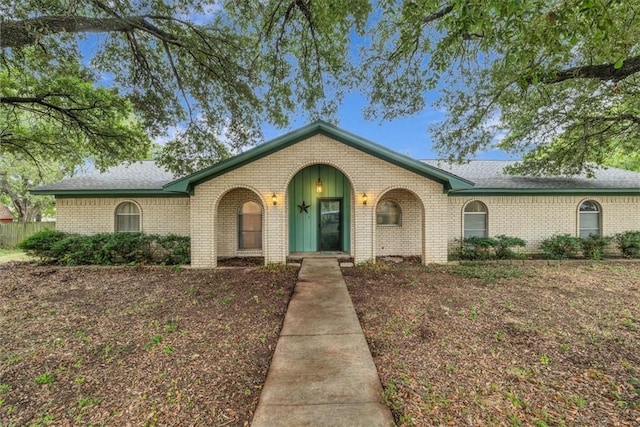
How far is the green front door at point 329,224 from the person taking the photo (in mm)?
10922

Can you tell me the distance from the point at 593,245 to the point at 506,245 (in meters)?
3.55

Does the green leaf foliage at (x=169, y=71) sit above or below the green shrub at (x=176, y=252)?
above

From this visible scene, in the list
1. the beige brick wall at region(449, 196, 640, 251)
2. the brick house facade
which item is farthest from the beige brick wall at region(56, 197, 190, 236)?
the beige brick wall at region(449, 196, 640, 251)

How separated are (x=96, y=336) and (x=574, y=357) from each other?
7149 mm

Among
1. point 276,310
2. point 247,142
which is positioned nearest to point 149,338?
point 276,310

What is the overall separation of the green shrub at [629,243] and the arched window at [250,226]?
14383mm

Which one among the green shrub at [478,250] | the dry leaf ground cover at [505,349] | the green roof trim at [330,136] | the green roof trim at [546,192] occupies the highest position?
the green roof trim at [330,136]

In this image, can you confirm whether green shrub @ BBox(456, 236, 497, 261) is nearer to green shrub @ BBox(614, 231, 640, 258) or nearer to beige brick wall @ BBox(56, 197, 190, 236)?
green shrub @ BBox(614, 231, 640, 258)

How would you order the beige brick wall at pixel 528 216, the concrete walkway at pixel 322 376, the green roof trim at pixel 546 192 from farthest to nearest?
the beige brick wall at pixel 528 216 < the green roof trim at pixel 546 192 < the concrete walkway at pixel 322 376

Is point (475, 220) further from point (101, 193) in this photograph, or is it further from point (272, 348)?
point (101, 193)

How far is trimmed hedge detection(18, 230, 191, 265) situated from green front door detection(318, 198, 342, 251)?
493 cm

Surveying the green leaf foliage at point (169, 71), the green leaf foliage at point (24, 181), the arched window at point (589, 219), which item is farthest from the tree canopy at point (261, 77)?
the green leaf foliage at point (24, 181)

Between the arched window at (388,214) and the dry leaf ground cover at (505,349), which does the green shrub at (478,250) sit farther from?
the dry leaf ground cover at (505,349)

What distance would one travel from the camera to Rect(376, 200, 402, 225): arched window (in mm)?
11156
